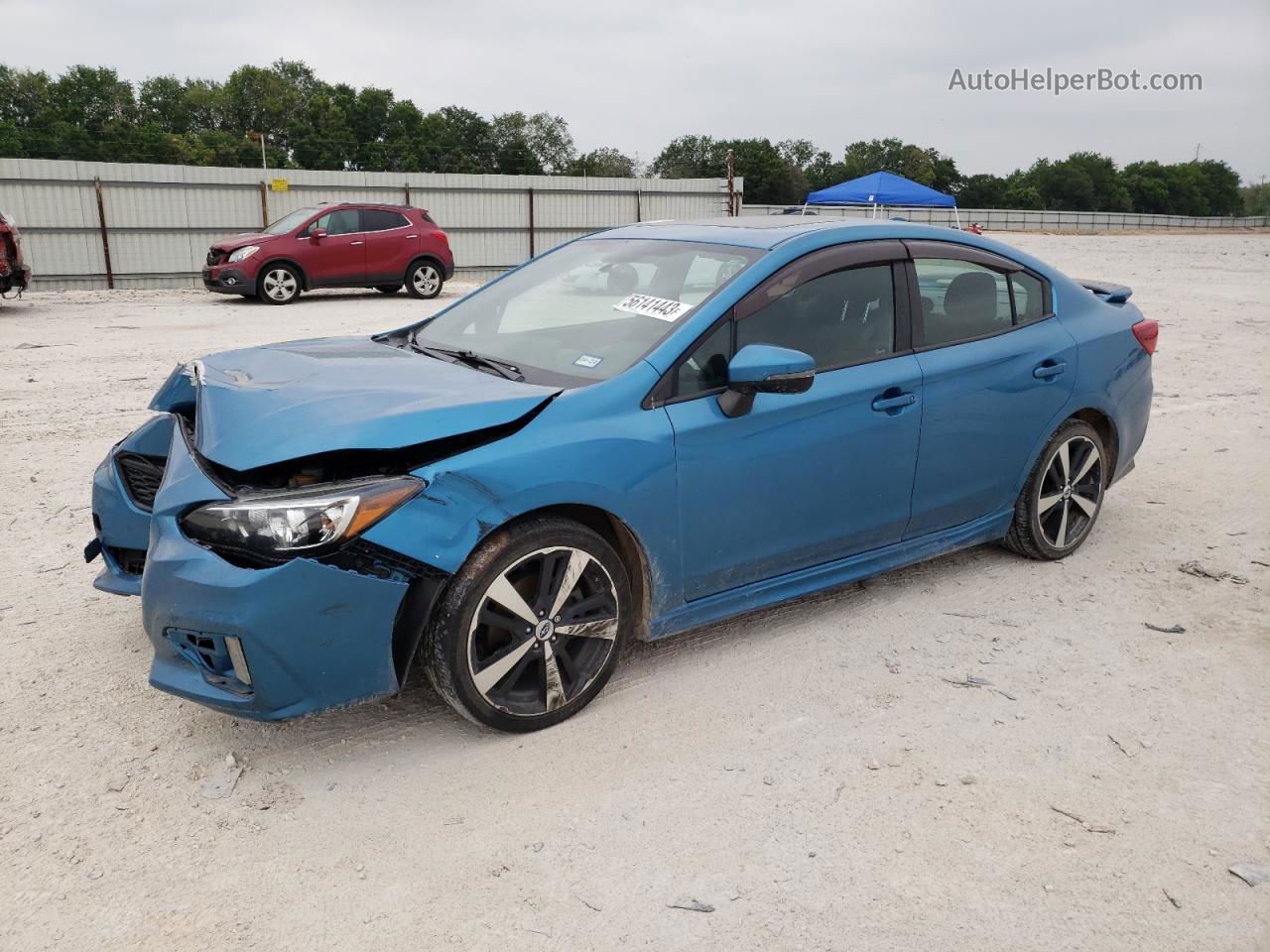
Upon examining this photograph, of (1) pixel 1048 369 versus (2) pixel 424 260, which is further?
(2) pixel 424 260

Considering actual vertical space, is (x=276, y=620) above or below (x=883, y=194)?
below

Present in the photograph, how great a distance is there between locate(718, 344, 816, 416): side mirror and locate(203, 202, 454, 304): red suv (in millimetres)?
14249

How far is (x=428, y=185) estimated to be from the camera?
2508cm

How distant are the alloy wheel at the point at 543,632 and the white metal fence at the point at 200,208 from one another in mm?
19763

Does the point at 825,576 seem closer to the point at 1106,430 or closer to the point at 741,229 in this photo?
the point at 741,229

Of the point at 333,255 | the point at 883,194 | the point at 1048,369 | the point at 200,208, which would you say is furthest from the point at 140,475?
the point at 883,194

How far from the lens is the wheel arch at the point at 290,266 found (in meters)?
16.0

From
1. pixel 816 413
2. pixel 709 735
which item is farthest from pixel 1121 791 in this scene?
pixel 816 413

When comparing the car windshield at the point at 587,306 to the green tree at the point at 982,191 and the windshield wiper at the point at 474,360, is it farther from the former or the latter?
the green tree at the point at 982,191

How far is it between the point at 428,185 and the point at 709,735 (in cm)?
2383

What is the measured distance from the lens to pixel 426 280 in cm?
1764

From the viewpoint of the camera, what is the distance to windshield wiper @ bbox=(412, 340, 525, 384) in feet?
11.7

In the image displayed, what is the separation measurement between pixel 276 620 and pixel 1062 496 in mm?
3580

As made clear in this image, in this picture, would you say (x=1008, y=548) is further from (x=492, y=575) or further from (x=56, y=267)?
(x=56, y=267)
